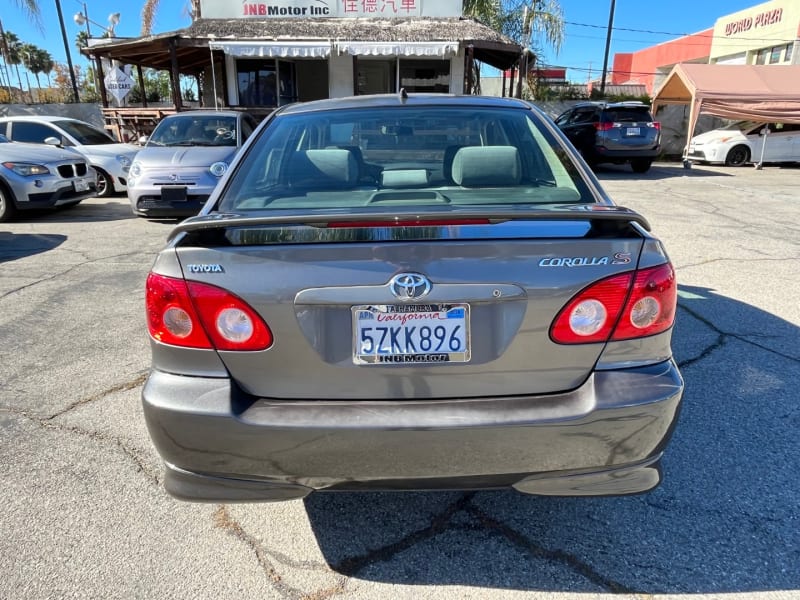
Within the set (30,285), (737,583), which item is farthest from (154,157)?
(737,583)

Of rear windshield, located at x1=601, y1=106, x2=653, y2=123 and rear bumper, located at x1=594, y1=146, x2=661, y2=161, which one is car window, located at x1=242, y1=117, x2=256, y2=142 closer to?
rear bumper, located at x1=594, y1=146, x2=661, y2=161

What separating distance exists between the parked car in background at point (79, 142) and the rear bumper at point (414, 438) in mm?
10118

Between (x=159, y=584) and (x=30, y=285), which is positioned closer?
(x=159, y=584)

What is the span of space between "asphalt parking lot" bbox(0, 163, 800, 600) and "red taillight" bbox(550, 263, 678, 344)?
0.89 m

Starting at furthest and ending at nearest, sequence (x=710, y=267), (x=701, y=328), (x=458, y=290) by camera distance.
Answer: (x=710, y=267) < (x=701, y=328) < (x=458, y=290)

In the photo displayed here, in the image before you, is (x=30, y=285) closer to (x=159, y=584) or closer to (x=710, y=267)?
(x=159, y=584)

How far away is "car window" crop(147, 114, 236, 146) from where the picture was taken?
891cm

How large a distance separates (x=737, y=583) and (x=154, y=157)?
321 inches

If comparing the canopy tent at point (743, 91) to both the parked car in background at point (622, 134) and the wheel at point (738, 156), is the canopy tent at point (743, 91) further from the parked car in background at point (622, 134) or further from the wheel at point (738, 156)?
the parked car in background at point (622, 134)

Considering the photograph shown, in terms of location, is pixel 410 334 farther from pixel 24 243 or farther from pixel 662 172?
pixel 662 172

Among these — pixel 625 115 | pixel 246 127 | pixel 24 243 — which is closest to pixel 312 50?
pixel 246 127

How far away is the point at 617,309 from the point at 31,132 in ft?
38.8

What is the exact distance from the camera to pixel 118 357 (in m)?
3.75

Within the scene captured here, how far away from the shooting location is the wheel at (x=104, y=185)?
1059 cm
